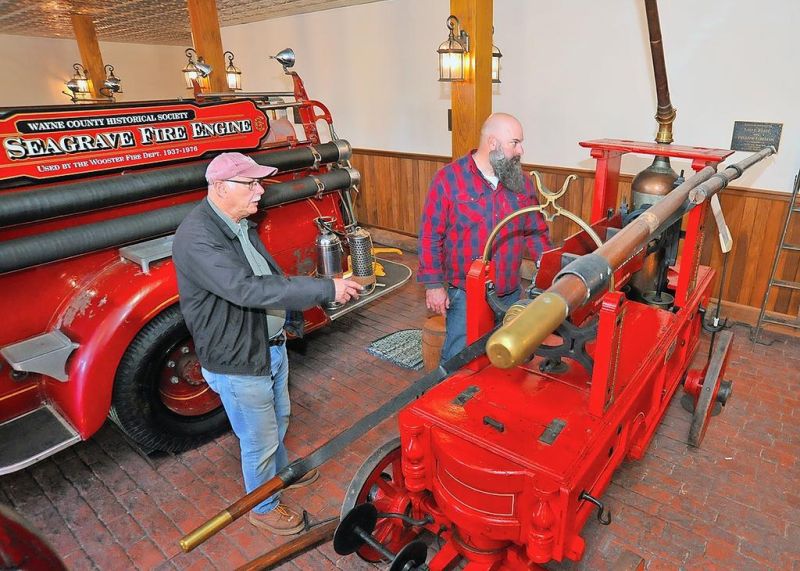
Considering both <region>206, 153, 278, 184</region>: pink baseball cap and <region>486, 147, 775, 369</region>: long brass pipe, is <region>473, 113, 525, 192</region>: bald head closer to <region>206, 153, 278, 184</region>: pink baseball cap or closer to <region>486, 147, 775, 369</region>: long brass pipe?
<region>486, 147, 775, 369</region>: long brass pipe

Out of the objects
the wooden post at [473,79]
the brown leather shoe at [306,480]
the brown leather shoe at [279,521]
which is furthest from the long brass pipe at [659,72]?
the brown leather shoe at [279,521]

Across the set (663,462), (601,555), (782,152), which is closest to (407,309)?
(663,462)

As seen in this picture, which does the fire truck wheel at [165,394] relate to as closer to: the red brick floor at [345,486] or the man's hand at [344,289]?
the red brick floor at [345,486]

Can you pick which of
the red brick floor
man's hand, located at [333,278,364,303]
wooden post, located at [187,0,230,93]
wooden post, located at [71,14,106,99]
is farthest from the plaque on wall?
wooden post, located at [71,14,106,99]

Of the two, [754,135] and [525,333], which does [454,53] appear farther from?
[525,333]

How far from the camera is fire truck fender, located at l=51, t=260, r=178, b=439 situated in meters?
2.90

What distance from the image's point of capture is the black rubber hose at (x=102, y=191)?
2.83 metres

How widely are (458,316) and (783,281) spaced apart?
3.29 metres

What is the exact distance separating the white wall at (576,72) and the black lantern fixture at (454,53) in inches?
61.2

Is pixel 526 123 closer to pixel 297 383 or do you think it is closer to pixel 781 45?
pixel 781 45

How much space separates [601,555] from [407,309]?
3326 mm

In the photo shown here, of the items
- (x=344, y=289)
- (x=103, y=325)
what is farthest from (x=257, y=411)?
(x=103, y=325)

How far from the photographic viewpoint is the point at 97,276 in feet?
10.4

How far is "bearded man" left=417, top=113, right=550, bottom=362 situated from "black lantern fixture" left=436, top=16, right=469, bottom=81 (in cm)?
170
